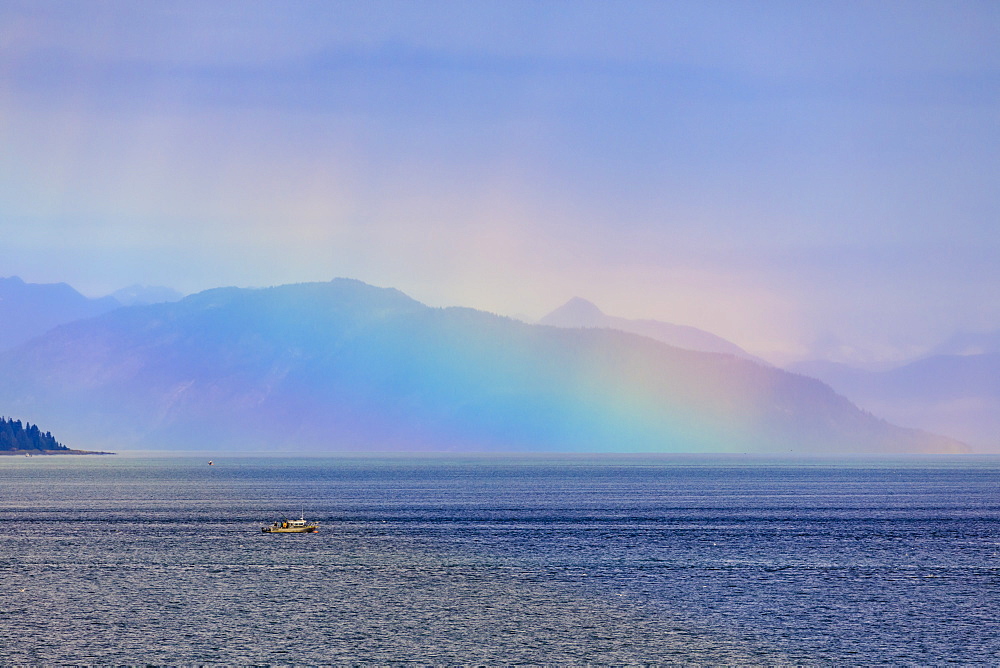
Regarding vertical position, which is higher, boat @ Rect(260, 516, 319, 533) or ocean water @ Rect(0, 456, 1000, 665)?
boat @ Rect(260, 516, 319, 533)

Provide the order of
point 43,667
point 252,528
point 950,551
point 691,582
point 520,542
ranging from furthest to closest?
point 252,528 → point 520,542 → point 950,551 → point 691,582 → point 43,667

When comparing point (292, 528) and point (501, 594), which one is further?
point (292, 528)

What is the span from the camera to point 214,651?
236 ft

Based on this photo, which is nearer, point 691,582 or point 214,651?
point 214,651

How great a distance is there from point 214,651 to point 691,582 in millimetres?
44489

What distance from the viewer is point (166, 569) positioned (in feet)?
357

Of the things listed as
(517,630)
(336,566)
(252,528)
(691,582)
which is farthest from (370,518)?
(517,630)

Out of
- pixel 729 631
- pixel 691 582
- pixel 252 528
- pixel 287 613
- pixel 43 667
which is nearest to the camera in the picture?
pixel 43 667

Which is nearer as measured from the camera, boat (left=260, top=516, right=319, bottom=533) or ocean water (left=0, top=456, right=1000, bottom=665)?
ocean water (left=0, top=456, right=1000, bottom=665)

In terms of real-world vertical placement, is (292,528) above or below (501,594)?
above

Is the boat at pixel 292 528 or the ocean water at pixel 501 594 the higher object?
the boat at pixel 292 528

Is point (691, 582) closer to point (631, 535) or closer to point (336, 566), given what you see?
point (336, 566)

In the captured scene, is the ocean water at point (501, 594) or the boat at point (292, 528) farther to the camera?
the boat at point (292, 528)

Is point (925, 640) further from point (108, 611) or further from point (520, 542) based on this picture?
point (520, 542)
